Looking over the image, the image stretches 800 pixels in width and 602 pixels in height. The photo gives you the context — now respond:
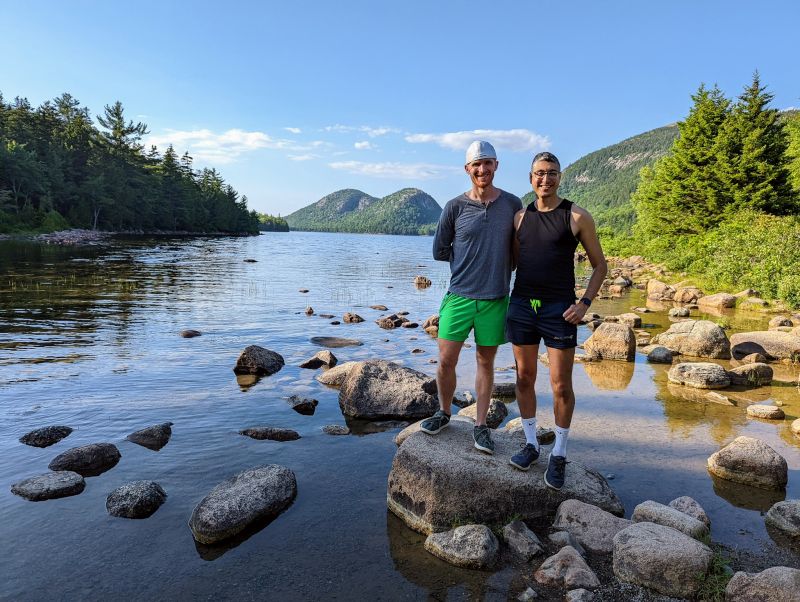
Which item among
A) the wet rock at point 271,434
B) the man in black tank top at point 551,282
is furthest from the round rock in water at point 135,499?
the man in black tank top at point 551,282

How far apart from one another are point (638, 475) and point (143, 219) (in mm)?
101787

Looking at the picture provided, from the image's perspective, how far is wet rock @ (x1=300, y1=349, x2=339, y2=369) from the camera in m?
12.3

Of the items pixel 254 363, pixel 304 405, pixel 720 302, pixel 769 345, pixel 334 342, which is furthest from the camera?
pixel 720 302

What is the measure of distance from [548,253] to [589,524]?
2790mm

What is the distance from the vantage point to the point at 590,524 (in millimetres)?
5062

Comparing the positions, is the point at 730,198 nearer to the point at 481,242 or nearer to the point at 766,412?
the point at 766,412

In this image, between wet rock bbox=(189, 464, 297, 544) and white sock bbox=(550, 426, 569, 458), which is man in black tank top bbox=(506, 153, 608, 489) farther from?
wet rock bbox=(189, 464, 297, 544)

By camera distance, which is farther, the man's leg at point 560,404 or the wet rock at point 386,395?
the wet rock at point 386,395

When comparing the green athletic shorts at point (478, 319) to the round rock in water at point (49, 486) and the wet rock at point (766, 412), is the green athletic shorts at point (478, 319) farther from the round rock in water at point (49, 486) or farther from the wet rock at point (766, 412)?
the wet rock at point (766, 412)

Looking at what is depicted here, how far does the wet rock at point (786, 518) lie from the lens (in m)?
5.14

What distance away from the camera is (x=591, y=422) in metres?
8.79

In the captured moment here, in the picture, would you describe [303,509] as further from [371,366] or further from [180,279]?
[180,279]

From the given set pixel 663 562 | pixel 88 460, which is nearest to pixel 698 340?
pixel 663 562

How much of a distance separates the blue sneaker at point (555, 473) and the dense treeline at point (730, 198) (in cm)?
2262
